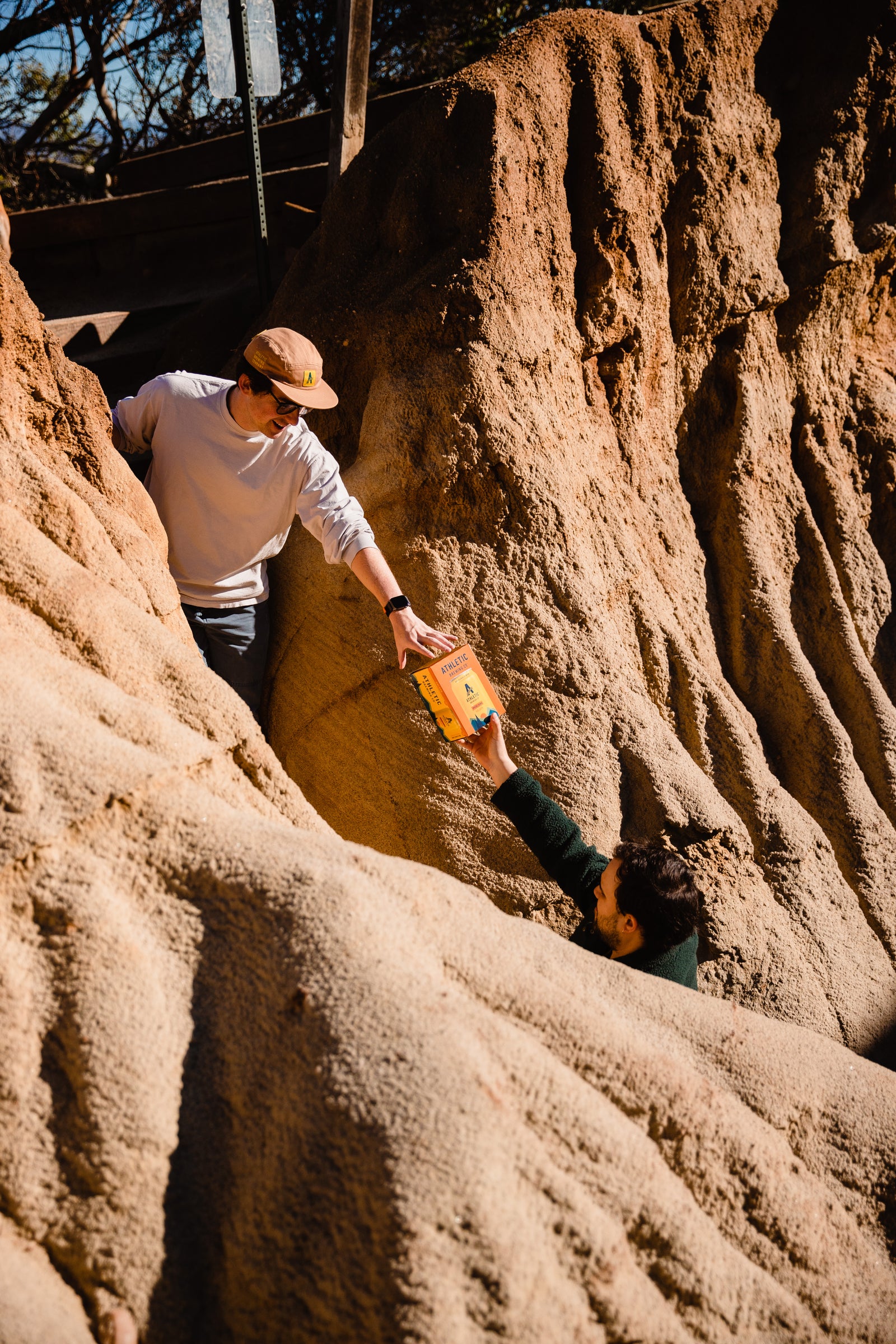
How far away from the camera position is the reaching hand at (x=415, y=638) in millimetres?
2203

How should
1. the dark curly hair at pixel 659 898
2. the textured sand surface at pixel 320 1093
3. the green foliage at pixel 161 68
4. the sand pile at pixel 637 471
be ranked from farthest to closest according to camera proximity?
1. the green foliage at pixel 161 68
2. the sand pile at pixel 637 471
3. the dark curly hair at pixel 659 898
4. the textured sand surface at pixel 320 1093

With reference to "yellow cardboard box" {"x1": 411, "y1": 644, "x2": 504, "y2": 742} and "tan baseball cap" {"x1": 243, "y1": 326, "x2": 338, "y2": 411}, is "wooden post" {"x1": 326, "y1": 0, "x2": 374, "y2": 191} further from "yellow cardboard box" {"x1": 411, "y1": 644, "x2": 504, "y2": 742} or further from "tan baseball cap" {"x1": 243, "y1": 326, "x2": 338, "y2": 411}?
"yellow cardboard box" {"x1": 411, "y1": 644, "x2": 504, "y2": 742}

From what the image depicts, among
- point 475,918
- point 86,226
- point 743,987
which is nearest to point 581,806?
point 743,987

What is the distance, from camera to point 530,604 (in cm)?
267

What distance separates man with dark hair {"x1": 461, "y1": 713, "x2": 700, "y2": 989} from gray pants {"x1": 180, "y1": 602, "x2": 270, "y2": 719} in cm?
82

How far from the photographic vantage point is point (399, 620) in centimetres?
220

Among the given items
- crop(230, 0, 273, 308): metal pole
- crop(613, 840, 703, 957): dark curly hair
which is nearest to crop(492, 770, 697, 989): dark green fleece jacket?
crop(613, 840, 703, 957): dark curly hair

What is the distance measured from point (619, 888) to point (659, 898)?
0.30 feet

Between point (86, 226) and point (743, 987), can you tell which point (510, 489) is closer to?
point (743, 987)

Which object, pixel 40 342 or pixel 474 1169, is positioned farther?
pixel 40 342

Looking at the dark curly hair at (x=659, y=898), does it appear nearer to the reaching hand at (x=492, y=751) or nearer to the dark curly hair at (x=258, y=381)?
the reaching hand at (x=492, y=751)

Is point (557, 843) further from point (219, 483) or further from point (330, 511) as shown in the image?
point (219, 483)

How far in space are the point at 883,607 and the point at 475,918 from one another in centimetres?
295

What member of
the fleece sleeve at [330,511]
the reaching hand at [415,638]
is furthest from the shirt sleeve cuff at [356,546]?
the reaching hand at [415,638]
